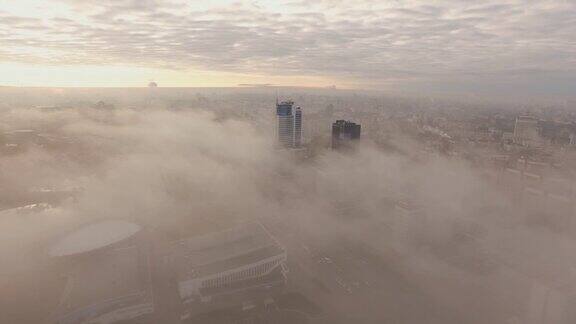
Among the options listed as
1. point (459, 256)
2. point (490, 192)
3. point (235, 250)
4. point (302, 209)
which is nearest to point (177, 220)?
point (235, 250)

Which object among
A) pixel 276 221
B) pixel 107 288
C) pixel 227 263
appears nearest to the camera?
pixel 107 288

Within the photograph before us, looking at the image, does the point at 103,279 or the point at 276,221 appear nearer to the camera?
the point at 103,279

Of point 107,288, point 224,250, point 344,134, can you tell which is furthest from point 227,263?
point 344,134

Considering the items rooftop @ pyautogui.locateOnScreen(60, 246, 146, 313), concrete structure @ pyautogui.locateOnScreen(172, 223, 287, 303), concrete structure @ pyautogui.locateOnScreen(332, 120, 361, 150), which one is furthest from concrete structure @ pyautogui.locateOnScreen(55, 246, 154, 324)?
concrete structure @ pyautogui.locateOnScreen(332, 120, 361, 150)

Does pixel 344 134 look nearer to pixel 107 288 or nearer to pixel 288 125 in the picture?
pixel 288 125

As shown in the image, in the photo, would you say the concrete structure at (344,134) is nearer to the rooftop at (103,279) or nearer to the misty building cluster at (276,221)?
the misty building cluster at (276,221)

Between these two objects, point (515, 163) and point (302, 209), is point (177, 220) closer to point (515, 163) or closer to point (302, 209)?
point (302, 209)
